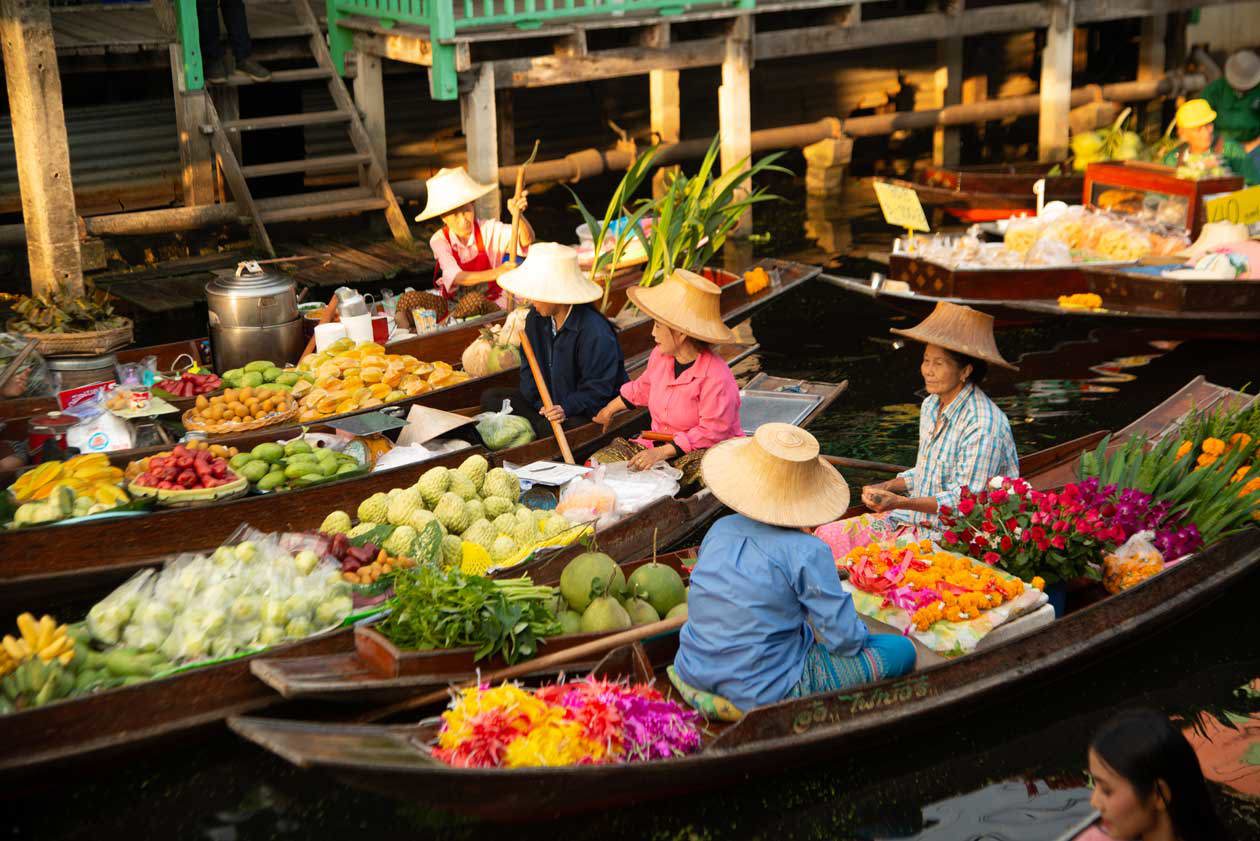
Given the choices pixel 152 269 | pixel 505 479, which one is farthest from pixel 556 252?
pixel 152 269

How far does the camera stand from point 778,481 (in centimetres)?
469

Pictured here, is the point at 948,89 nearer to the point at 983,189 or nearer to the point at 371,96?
the point at 983,189

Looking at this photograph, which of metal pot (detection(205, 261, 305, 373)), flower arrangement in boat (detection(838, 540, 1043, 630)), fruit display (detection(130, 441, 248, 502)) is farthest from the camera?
metal pot (detection(205, 261, 305, 373))

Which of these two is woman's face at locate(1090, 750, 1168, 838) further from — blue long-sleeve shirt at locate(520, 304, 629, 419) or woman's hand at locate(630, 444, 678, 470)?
blue long-sleeve shirt at locate(520, 304, 629, 419)

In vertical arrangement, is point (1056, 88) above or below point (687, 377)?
above

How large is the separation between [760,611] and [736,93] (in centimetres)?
949

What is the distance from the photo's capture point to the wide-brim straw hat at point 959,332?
589 cm

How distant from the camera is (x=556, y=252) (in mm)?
7371

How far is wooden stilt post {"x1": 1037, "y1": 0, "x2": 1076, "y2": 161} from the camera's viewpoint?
1515cm

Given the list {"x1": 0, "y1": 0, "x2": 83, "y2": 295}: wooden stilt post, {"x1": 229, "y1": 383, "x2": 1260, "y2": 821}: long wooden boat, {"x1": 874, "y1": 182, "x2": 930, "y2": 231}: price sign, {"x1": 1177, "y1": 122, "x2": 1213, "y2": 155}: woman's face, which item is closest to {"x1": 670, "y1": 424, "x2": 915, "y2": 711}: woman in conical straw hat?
{"x1": 229, "y1": 383, "x2": 1260, "y2": 821}: long wooden boat

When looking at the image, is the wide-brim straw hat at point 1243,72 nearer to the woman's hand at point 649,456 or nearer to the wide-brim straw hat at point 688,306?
the wide-brim straw hat at point 688,306

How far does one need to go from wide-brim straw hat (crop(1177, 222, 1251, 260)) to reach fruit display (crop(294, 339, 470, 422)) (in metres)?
5.35

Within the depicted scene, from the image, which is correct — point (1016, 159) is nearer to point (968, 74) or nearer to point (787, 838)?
point (968, 74)

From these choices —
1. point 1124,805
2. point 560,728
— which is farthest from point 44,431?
point 1124,805
